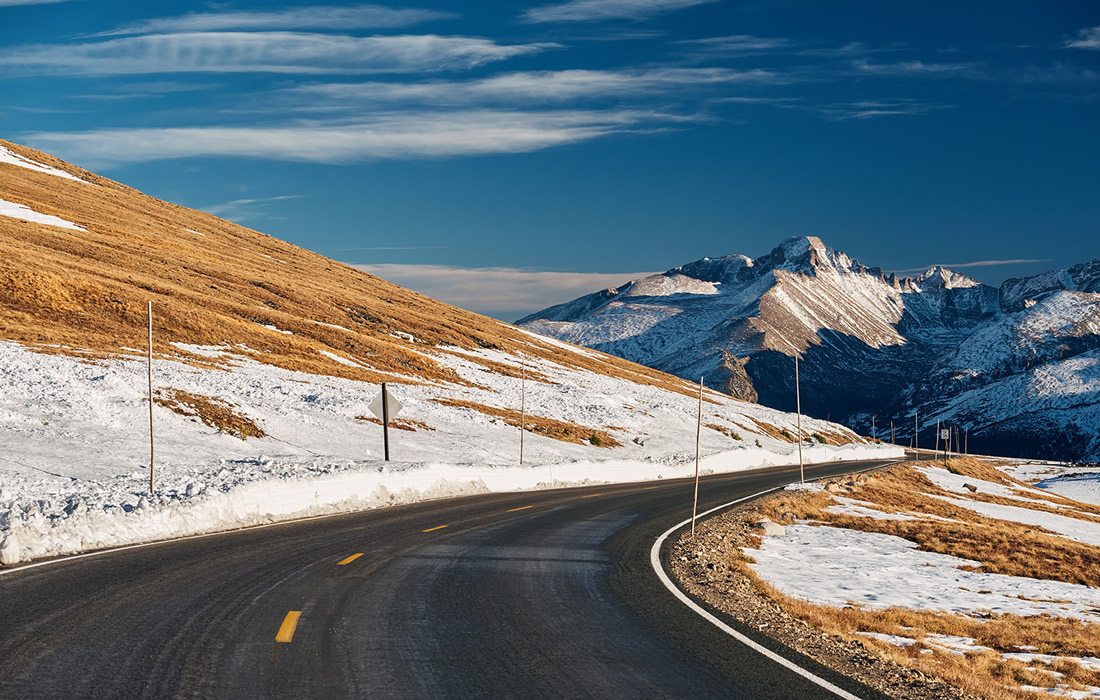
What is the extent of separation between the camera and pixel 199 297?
83125 mm

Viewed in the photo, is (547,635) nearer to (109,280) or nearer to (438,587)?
(438,587)

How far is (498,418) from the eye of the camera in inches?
2537

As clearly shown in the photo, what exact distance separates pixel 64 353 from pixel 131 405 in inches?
462

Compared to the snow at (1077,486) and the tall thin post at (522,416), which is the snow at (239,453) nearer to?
the tall thin post at (522,416)

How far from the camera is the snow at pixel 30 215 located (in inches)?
3824

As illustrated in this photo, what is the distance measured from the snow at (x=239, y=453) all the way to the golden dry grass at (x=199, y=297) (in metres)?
5.49

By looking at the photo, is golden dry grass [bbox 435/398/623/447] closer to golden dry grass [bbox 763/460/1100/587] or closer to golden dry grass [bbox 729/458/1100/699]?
golden dry grass [bbox 763/460/1100/587]

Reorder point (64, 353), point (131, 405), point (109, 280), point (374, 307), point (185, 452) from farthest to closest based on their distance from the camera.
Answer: point (374, 307), point (109, 280), point (64, 353), point (131, 405), point (185, 452)

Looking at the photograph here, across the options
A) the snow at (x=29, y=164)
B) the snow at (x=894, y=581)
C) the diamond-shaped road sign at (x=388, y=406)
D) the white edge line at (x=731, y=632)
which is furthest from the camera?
the snow at (x=29, y=164)

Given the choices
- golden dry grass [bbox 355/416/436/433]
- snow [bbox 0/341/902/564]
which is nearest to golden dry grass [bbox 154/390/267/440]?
snow [bbox 0/341/902/564]

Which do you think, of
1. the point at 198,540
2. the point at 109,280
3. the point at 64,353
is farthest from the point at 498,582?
the point at 109,280

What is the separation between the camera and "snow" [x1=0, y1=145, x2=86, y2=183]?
14046 centimetres

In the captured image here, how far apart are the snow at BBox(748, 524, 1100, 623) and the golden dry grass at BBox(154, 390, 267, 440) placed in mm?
27193

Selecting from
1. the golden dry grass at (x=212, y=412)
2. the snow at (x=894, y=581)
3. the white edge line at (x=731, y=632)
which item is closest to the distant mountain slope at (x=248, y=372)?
the golden dry grass at (x=212, y=412)
